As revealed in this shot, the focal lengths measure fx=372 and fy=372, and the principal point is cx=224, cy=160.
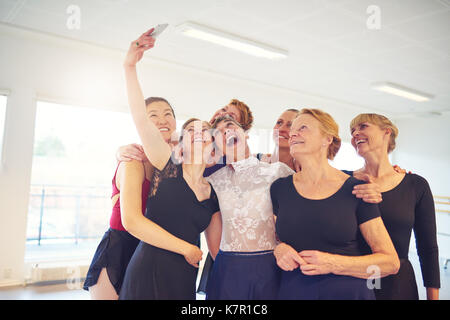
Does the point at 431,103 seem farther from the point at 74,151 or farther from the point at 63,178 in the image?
the point at 63,178

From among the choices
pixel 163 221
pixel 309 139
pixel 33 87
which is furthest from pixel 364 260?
pixel 33 87

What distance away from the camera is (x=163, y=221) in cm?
132

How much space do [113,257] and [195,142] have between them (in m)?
0.57

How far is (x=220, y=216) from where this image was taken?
146 cm

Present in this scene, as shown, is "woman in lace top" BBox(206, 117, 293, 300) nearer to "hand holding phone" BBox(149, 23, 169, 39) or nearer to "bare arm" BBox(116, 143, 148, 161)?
"bare arm" BBox(116, 143, 148, 161)

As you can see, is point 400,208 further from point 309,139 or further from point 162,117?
point 162,117

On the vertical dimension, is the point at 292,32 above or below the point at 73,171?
above

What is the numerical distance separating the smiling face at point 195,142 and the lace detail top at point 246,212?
112mm

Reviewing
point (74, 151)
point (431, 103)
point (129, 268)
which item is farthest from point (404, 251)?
point (74, 151)

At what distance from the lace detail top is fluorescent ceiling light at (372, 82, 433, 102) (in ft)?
16.6

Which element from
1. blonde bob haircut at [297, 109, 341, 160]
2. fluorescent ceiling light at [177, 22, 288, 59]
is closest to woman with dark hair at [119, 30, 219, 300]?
blonde bob haircut at [297, 109, 341, 160]

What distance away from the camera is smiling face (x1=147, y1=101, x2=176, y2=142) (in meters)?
1.64

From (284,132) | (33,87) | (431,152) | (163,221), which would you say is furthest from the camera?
(431,152)

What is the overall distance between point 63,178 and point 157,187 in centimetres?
917
